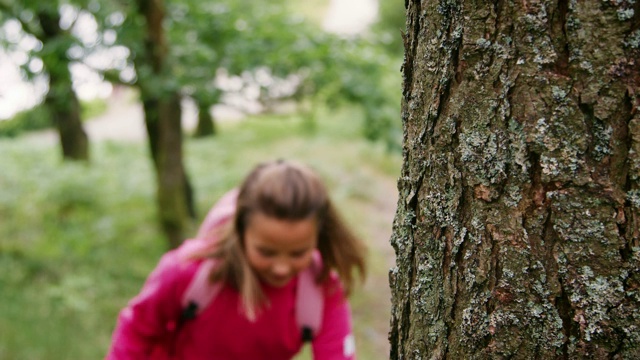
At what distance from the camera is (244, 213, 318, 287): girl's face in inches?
93.6

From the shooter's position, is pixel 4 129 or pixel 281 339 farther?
pixel 4 129

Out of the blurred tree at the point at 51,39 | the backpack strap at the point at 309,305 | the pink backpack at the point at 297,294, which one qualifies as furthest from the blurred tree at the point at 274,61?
the backpack strap at the point at 309,305

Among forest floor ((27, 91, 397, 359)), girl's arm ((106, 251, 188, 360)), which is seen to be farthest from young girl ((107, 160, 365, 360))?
forest floor ((27, 91, 397, 359))

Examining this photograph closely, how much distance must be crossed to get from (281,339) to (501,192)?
73.9 inches

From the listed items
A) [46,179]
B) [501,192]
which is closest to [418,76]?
[501,192]

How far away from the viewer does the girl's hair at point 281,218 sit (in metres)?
2.44

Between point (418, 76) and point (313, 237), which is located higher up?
point (418, 76)

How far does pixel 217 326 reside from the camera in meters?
2.53

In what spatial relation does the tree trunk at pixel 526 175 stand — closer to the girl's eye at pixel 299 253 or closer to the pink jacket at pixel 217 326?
the girl's eye at pixel 299 253

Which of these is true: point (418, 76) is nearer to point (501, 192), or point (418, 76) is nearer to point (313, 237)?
point (501, 192)

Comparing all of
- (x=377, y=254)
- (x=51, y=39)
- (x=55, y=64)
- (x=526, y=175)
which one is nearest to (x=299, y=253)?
(x=526, y=175)

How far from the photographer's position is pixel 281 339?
2.62 meters

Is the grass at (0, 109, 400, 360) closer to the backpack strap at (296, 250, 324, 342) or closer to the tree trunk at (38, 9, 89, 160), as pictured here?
the tree trunk at (38, 9, 89, 160)

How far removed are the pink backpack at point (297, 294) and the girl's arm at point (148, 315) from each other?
0.05 metres
